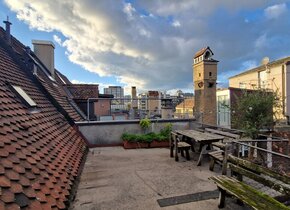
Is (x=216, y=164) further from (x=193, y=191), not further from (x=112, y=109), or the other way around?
(x=112, y=109)

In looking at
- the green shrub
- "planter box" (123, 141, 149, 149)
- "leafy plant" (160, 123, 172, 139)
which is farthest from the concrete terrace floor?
the green shrub

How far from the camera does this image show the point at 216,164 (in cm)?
652

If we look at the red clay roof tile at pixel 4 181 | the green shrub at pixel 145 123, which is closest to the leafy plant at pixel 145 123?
the green shrub at pixel 145 123

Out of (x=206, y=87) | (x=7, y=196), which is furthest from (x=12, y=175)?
(x=206, y=87)

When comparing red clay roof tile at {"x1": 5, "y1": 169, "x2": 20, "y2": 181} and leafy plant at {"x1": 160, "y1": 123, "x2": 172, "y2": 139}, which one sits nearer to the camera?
red clay roof tile at {"x1": 5, "y1": 169, "x2": 20, "y2": 181}

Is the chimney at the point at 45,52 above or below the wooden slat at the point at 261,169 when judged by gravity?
above

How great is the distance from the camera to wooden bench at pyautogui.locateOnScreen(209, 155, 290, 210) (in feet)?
9.49

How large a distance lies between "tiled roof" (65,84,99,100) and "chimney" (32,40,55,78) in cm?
183

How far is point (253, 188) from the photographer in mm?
3510

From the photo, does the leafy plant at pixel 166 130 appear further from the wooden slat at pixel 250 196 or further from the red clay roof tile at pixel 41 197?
the red clay roof tile at pixel 41 197

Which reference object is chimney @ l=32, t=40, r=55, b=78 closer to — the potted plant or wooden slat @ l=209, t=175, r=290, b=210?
the potted plant

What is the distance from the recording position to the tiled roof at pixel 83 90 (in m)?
13.1

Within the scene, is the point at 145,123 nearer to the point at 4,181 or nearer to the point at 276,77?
the point at 4,181

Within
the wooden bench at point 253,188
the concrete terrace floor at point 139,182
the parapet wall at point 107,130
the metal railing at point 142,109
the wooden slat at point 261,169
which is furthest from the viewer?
the metal railing at point 142,109
